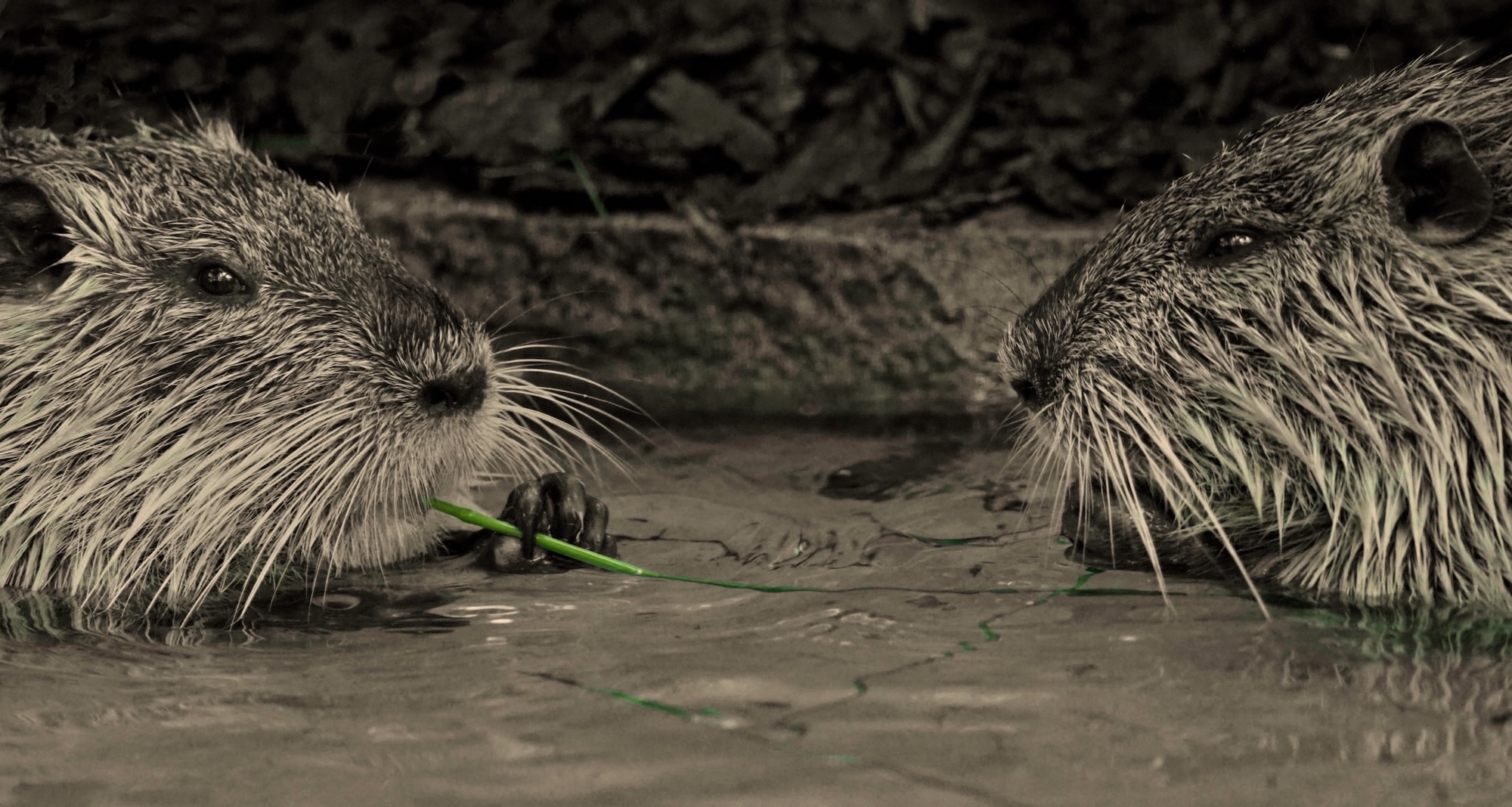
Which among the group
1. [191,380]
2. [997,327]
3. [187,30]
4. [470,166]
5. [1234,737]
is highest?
[187,30]

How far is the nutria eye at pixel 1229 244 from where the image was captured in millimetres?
2992

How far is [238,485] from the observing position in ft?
9.84

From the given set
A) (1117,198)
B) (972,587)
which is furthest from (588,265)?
(972,587)

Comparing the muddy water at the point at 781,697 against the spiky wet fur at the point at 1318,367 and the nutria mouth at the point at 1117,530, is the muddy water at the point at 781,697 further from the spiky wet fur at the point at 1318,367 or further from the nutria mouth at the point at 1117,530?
the spiky wet fur at the point at 1318,367

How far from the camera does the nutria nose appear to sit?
303 centimetres

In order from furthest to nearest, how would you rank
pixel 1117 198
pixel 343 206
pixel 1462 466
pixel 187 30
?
1. pixel 1117 198
2. pixel 187 30
3. pixel 343 206
4. pixel 1462 466

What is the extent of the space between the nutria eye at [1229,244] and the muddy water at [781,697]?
2.17 feet

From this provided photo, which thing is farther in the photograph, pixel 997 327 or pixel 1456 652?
pixel 997 327

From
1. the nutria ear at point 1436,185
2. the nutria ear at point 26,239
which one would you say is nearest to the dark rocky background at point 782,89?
the nutria ear at point 26,239

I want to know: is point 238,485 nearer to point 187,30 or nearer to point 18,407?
point 18,407

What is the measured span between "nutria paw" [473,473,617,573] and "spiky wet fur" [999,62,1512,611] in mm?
973

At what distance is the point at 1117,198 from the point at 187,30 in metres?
2.87

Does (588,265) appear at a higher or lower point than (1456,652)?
higher

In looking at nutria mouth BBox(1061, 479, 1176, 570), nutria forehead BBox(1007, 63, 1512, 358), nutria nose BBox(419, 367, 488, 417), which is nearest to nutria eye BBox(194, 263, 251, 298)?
nutria nose BBox(419, 367, 488, 417)
